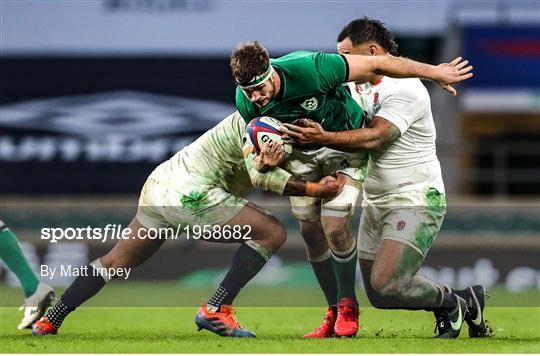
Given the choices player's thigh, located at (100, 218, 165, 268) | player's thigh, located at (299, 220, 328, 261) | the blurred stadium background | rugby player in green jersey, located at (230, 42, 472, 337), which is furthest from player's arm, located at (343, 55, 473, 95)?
the blurred stadium background

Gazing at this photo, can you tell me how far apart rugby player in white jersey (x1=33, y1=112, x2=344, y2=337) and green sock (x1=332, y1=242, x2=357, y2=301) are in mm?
418

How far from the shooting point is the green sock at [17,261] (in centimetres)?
992

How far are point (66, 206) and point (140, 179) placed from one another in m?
1.98

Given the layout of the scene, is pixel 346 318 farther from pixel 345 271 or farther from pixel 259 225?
pixel 259 225

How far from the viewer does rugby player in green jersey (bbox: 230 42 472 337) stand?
8.47m

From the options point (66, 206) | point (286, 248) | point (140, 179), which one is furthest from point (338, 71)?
point (140, 179)

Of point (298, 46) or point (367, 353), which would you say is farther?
point (298, 46)

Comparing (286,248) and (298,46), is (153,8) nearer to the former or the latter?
(298,46)

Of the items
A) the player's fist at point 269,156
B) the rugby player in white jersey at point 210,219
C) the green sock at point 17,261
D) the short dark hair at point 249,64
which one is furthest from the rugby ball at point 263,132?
A: the green sock at point 17,261

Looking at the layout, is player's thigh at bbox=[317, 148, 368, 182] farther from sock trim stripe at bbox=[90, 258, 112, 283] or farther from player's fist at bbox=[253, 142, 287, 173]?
sock trim stripe at bbox=[90, 258, 112, 283]

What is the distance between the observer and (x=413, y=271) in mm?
8984

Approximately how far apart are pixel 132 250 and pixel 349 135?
1.76 m

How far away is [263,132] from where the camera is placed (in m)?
8.66

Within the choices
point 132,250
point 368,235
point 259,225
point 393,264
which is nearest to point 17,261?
point 132,250
